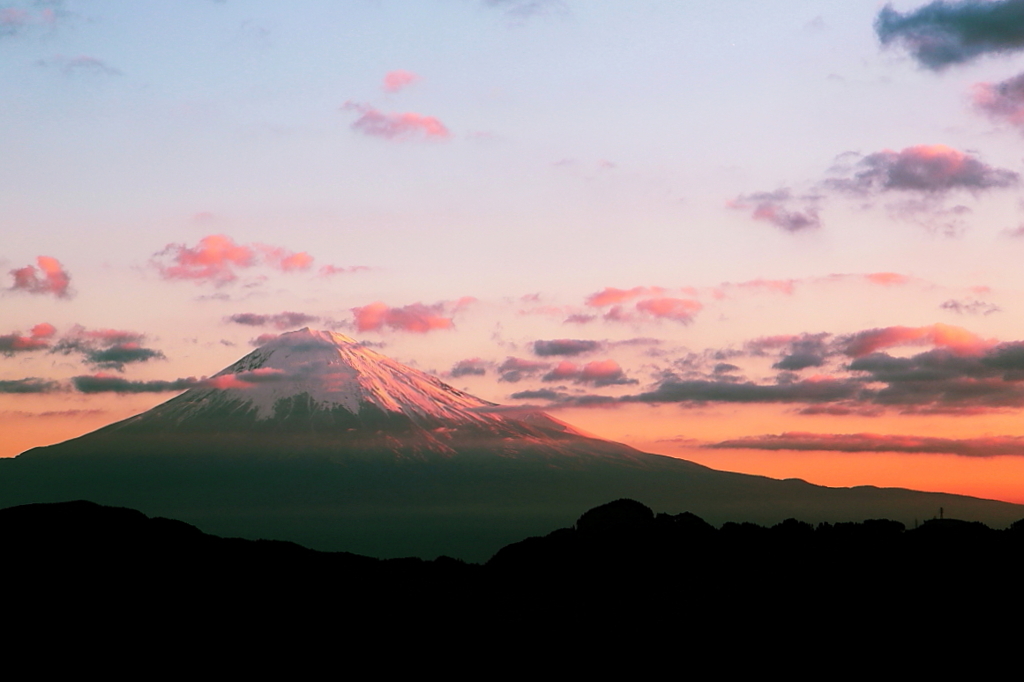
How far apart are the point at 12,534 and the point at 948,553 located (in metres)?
39.1

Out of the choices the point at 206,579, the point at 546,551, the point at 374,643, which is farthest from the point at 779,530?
the point at 206,579

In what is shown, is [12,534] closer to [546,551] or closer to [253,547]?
[253,547]

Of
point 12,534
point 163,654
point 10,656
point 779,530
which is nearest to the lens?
point 10,656

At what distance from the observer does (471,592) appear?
5747 centimetres

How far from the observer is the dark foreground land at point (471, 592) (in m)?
45.1

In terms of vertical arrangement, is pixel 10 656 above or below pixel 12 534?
below

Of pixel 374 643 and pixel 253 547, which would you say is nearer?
pixel 374 643

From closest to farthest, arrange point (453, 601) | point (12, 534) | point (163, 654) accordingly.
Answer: point (163, 654)
point (12, 534)
point (453, 601)

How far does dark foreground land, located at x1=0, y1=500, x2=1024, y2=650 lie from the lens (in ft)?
148

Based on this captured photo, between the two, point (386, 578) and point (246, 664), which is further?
point (386, 578)

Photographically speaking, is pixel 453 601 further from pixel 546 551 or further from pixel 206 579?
pixel 546 551

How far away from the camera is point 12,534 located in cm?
4803

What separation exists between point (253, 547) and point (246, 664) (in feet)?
41.1

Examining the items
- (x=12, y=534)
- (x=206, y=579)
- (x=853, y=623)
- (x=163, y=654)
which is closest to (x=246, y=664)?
(x=163, y=654)
